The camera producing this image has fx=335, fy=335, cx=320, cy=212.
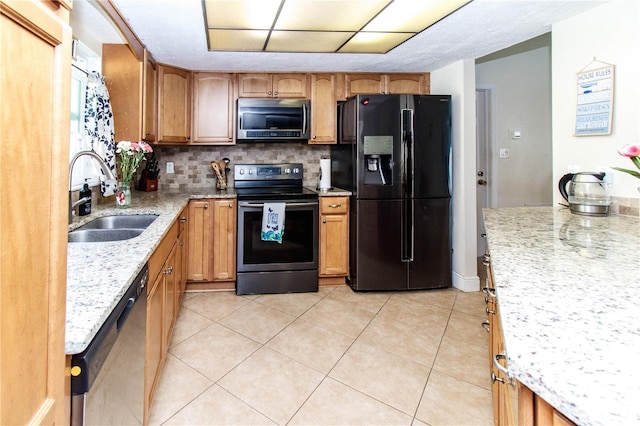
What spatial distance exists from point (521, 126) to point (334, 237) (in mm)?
2736

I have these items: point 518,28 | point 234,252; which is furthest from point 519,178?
point 234,252

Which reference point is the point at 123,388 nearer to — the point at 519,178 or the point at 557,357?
the point at 557,357

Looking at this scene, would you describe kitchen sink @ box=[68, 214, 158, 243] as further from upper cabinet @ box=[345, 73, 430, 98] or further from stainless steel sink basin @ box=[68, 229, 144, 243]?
upper cabinet @ box=[345, 73, 430, 98]

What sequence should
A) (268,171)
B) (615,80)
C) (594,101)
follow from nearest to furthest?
(615,80) < (594,101) < (268,171)

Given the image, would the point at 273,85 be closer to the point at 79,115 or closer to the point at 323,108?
the point at 323,108

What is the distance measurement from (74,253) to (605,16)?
2.91 metres

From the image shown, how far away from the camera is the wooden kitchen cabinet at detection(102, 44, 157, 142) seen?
2.52 m

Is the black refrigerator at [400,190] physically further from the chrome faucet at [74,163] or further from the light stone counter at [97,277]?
the chrome faucet at [74,163]

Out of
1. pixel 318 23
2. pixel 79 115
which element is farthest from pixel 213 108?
pixel 318 23

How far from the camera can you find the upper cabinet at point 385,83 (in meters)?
3.35

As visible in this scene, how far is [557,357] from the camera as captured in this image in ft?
1.70

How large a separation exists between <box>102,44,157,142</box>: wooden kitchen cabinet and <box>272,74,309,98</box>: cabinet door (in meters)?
1.14

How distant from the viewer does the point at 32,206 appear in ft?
1.59

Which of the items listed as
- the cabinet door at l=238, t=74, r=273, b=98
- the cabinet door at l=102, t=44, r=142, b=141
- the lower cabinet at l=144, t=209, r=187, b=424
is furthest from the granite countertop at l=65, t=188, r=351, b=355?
the cabinet door at l=238, t=74, r=273, b=98
